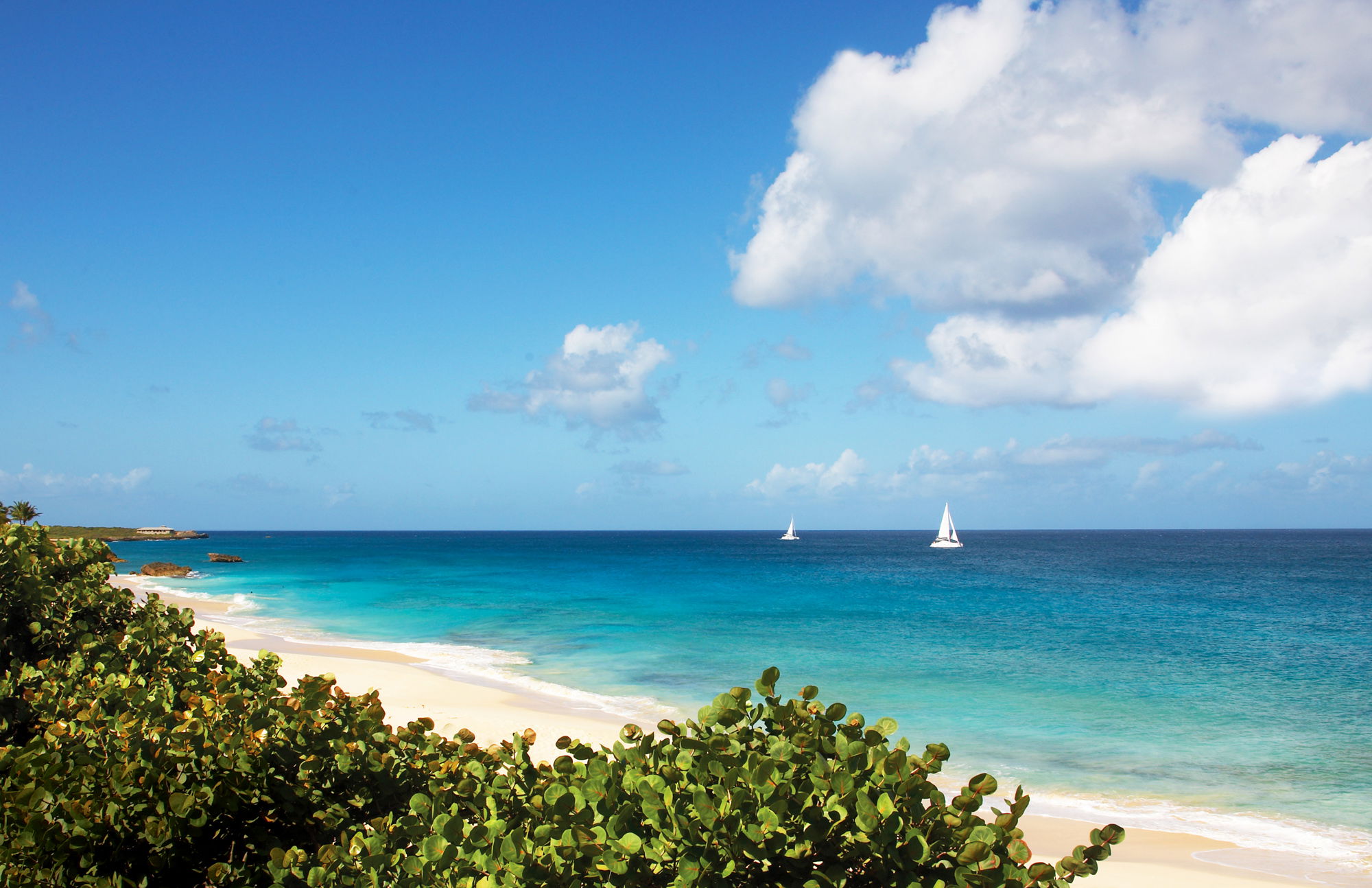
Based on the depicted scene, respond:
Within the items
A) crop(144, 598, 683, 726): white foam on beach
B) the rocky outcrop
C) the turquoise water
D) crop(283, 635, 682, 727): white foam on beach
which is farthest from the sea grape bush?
the rocky outcrop

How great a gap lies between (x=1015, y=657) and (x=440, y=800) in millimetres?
28088

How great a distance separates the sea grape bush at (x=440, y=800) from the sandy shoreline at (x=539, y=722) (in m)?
7.43

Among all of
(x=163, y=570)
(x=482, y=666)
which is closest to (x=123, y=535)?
(x=163, y=570)

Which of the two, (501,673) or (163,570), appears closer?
(501,673)

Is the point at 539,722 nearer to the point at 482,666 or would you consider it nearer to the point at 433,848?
the point at 482,666

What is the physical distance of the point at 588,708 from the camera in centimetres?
1834

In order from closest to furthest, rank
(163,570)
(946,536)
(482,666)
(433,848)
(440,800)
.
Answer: (433,848) < (440,800) < (482,666) < (163,570) < (946,536)

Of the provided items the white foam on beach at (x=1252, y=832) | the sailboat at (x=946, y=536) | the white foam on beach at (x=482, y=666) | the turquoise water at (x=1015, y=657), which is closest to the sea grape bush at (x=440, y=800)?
the white foam on beach at (x=1252, y=832)

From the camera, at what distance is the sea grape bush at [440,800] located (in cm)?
251

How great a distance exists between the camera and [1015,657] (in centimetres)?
2741

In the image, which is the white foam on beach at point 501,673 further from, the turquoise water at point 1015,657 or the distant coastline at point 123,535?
the distant coastline at point 123,535

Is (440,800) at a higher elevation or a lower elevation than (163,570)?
higher

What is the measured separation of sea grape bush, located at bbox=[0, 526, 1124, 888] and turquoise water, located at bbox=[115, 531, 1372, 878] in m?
12.0

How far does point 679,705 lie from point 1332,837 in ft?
40.6
